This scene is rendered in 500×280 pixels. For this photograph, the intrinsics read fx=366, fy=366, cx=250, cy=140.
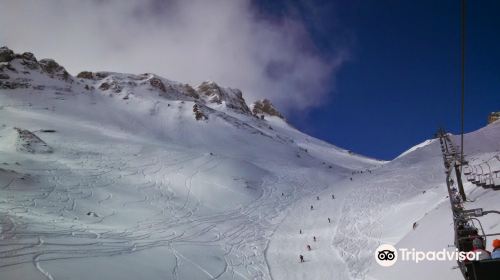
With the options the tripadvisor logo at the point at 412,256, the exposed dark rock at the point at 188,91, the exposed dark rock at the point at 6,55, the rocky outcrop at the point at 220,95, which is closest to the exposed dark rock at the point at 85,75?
the exposed dark rock at the point at 6,55

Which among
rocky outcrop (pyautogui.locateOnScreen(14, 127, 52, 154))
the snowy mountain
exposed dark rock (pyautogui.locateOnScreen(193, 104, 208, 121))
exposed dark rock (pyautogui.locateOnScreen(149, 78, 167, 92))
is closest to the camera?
the snowy mountain

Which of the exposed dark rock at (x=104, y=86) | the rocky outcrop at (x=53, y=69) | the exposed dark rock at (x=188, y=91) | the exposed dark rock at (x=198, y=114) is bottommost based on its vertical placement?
the exposed dark rock at (x=198, y=114)

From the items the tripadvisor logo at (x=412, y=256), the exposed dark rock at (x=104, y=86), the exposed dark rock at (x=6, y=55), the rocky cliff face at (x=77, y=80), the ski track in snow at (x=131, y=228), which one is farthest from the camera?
the exposed dark rock at (x=104, y=86)

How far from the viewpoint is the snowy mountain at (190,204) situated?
2334 cm

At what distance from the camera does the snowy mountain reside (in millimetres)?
23344

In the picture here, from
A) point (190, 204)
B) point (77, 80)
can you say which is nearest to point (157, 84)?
point (77, 80)

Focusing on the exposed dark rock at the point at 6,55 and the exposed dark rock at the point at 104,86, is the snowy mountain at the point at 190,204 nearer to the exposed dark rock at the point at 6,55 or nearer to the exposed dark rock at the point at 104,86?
the exposed dark rock at the point at 6,55

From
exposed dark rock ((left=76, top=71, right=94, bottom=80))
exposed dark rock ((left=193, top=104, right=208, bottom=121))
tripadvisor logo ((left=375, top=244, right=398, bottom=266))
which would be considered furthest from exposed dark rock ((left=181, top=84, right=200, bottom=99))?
tripadvisor logo ((left=375, top=244, right=398, bottom=266))

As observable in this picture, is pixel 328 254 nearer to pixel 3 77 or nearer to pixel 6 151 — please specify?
pixel 6 151

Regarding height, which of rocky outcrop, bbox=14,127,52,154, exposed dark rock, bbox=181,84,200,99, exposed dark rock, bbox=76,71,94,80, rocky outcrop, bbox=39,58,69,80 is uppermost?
exposed dark rock, bbox=181,84,200,99

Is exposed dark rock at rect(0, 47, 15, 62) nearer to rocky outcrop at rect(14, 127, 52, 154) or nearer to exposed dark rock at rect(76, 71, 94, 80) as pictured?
exposed dark rock at rect(76, 71, 94, 80)

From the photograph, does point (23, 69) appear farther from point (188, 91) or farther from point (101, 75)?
point (188, 91)

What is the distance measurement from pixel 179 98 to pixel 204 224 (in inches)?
4330

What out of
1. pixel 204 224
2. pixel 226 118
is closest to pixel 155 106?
pixel 226 118
